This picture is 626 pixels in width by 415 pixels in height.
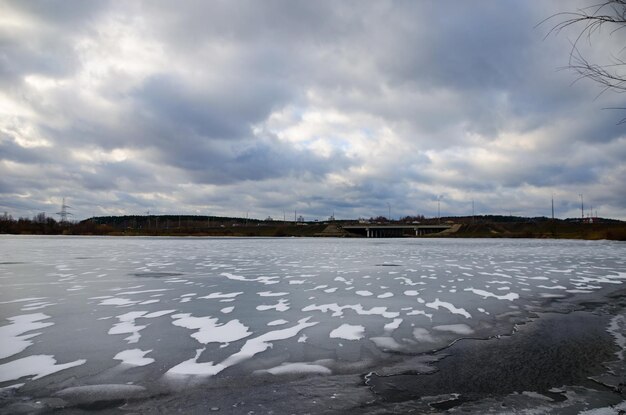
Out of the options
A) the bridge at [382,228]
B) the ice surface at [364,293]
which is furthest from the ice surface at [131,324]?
the bridge at [382,228]

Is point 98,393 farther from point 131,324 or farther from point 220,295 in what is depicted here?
point 220,295

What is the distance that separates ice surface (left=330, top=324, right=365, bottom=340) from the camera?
22.1 feet

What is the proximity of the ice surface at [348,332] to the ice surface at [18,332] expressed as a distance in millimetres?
4942

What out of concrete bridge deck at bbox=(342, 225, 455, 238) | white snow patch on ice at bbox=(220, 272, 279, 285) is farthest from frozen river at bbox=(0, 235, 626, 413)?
concrete bridge deck at bbox=(342, 225, 455, 238)

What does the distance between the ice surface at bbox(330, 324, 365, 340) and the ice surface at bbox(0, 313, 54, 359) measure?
16.2 feet

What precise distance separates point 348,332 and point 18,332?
5.82m

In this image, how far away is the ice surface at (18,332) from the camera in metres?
5.88

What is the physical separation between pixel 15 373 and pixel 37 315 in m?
3.79

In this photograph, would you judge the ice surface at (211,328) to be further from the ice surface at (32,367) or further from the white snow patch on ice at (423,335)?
the white snow patch on ice at (423,335)

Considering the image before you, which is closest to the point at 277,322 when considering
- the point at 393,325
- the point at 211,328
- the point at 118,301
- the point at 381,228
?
the point at 211,328

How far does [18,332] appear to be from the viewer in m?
6.80

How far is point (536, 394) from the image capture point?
4285 millimetres

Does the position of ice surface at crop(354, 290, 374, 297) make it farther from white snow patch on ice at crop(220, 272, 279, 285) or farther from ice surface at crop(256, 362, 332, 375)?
ice surface at crop(256, 362, 332, 375)

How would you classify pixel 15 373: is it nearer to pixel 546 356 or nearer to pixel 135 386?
pixel 135 386
